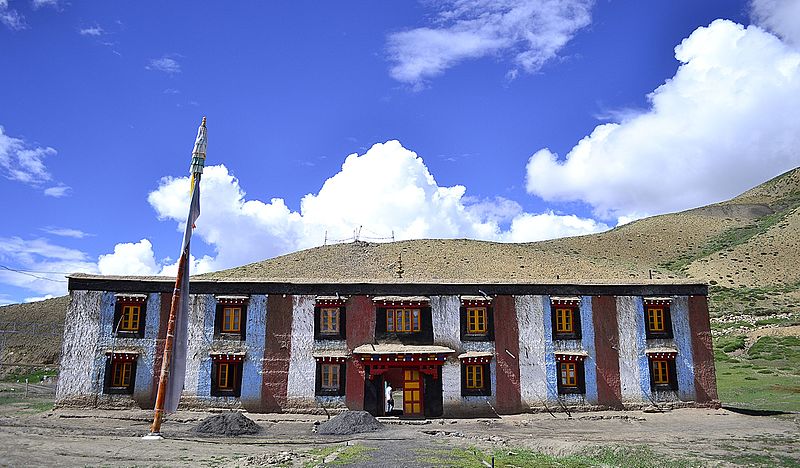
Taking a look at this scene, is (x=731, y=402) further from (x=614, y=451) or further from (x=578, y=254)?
(x=578, y=254)

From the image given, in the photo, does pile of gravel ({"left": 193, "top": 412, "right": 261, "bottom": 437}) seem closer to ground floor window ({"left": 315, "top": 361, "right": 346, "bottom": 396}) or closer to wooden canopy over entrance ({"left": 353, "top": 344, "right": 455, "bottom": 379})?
ground floor window ({"left": 315, "top": 361, "right": 346, "bottom": 396})

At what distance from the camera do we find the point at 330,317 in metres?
28.9

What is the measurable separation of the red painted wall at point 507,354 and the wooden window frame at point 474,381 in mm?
488

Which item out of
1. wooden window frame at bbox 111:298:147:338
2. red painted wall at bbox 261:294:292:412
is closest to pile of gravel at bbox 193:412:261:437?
Answer: red painted wall at bbox 261:294:292:412

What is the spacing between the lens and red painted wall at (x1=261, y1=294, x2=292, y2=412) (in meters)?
27.9

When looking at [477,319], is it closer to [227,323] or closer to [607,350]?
[607,350]

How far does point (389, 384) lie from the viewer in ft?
112

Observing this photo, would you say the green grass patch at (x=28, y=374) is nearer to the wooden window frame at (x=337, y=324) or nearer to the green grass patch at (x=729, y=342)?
the wooden window frame at (x=337, y=324)

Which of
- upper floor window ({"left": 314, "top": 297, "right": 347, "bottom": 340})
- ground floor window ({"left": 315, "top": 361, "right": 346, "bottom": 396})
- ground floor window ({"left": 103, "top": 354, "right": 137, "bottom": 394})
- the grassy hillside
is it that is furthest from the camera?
the grassy hillside

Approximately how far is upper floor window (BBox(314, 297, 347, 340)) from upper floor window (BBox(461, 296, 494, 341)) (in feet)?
19.0

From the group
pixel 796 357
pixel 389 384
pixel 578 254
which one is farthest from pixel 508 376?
pixel 578 254

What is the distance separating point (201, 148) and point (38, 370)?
121 feet

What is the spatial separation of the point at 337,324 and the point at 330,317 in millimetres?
473

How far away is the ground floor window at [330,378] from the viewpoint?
28.1 m
